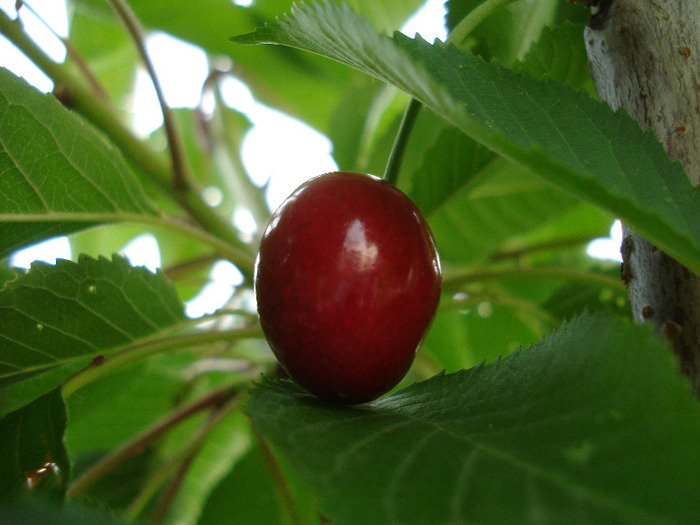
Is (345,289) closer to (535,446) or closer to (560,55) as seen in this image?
(535,446)

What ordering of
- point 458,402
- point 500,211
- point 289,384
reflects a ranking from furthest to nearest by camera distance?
point 500,211, point 289,384, point 458,402

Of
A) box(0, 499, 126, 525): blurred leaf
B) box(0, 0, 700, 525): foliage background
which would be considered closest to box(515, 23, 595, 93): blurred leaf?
box(0, 0, 700, 525): foliage background

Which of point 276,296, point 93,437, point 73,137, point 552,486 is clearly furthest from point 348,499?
point 93,437

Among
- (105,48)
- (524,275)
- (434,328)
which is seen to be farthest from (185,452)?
(105,48)

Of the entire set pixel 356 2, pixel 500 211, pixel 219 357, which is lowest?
pixel 219 357

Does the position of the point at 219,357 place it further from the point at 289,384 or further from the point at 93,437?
the point at 289,384

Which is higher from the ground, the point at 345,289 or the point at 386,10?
the point at 386,10
